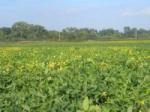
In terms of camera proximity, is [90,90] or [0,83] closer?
[90,90]

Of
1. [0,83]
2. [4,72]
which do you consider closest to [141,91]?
[0,83]

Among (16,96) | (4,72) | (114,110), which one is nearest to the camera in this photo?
(114,110)

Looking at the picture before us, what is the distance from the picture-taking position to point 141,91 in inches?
199

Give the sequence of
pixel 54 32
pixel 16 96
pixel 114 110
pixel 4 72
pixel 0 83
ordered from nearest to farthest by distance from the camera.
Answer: pixel 114 110, pixel 16 96, pixel 0 83, pixel 4 72, pixel 54 32

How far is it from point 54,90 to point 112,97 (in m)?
0.56

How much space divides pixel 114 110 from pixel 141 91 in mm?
713

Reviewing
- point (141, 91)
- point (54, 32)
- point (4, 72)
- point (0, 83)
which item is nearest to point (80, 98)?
point (141, 91)

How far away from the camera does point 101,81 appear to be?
239 inches

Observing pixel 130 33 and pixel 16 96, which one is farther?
pixel 130 33

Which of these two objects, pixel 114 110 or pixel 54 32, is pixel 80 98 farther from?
pixel 54 32

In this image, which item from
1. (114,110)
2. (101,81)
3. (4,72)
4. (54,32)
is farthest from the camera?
(54,32)

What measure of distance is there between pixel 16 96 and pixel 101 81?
135 cm

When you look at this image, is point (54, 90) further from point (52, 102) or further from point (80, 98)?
point (52, 102)

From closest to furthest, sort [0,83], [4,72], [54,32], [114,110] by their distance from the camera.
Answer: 1. [114,110]
2. [0,83]
3. [4,72]
4. [54,32]
